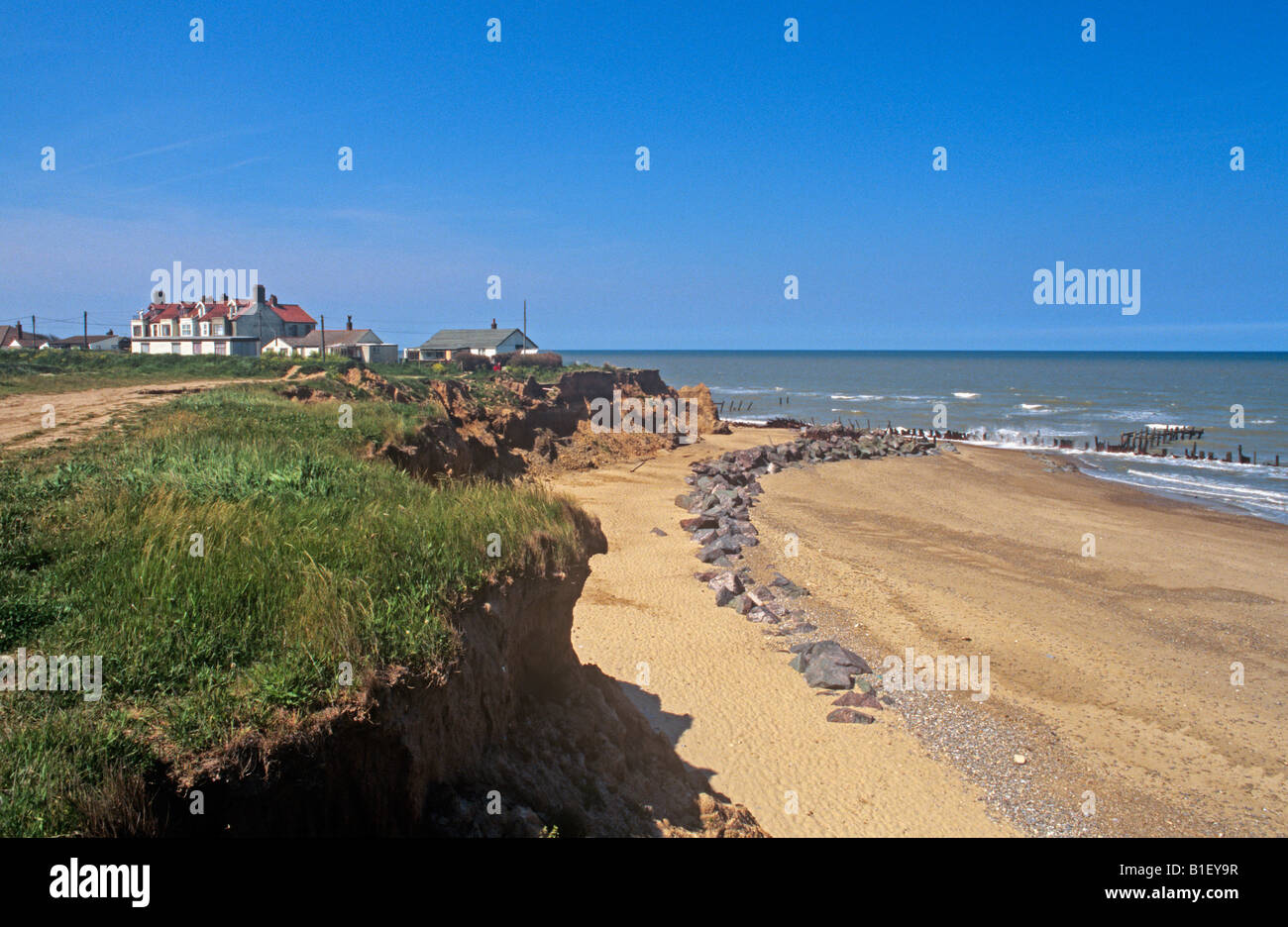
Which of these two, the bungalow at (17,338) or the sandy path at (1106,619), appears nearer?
the sandy path at (1106,619)

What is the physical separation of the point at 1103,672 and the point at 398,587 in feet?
48.8

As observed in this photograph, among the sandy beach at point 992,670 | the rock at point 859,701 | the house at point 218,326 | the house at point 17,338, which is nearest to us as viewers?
the sandy beach at point 992,670

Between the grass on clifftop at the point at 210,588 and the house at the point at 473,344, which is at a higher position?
the house at the point at 473,344

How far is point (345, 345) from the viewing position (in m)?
70.0

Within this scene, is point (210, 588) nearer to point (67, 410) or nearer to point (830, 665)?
point (830, 665)

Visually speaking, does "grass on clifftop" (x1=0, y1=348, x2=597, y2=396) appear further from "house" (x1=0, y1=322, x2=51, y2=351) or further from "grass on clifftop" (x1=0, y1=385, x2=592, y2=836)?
"house" (x1=0, y1=322, x2=51, y2=351)

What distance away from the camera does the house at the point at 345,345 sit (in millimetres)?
65438

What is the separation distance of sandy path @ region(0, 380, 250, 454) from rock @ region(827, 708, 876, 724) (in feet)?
47.9

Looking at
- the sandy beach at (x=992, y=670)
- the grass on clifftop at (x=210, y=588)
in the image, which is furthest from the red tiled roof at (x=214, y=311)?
the grass on clifftop at (x=210, y=588)

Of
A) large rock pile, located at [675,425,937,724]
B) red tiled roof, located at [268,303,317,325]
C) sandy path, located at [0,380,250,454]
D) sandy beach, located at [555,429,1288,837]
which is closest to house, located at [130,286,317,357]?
red tiled roof, located at [268,303,317,325]

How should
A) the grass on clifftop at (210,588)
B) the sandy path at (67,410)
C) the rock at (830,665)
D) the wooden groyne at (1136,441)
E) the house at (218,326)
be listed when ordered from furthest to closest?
the house at (218,326), the wooden groyne at (1136,441), the sandy path at (67,410), the rock at (830,665), the grass on clifftop at (210,588)

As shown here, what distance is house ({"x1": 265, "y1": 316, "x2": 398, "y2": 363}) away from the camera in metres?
65.4

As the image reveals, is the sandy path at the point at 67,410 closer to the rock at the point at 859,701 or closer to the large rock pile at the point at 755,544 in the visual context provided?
the large rock pile at the point at 755,544

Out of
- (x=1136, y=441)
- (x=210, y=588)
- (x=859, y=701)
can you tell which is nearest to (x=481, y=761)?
(x=210, y=588)
